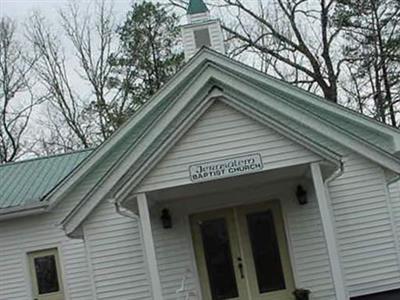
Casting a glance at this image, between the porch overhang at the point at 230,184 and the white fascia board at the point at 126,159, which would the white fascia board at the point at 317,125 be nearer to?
the white fascia board at the point at 126,159

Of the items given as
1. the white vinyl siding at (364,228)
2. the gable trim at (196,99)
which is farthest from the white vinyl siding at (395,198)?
the gable trim at (196,99)

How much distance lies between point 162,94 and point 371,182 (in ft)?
14.8

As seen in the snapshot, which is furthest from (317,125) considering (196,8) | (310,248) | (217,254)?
(196,8)

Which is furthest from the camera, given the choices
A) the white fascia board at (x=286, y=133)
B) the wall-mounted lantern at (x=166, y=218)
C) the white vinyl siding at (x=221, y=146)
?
the wall-mounted lantern at (x=166, y=218)

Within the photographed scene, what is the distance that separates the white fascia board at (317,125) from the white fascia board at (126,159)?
0.44m

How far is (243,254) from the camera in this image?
499 inches

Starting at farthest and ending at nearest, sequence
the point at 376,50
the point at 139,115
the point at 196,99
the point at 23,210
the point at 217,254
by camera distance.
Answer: the point at 376,50 → the point at 23,210 → the point at 139,115 → the point at 217,254 → the point at 196,99

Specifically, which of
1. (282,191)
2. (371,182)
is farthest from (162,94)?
(371,182)

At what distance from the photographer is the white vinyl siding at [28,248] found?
14555mm

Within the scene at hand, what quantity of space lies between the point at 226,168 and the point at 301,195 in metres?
2.43

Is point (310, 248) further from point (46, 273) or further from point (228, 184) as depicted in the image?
point (46, 273)

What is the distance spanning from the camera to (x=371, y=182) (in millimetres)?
12523

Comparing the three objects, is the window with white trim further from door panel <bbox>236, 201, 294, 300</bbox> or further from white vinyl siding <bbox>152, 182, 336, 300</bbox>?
door panel <bbox>236, 201, 294, 300</bbox>

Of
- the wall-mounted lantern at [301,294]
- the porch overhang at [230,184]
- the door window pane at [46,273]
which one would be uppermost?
the porch overhang at [230,184]
